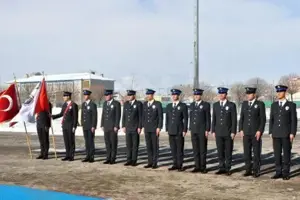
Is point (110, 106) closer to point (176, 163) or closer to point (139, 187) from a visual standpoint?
point (176, 163)

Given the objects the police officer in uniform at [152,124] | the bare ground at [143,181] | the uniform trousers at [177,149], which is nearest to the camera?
the bare ground at [143,181]

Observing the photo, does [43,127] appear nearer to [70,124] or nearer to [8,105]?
[70,124]

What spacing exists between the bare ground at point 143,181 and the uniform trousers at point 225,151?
25 centimetres

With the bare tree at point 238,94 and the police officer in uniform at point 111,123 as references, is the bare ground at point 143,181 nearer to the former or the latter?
the police officer in uniform at point 111,123

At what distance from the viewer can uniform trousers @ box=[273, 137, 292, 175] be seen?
8281 millimetres

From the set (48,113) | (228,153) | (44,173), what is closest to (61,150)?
(48,113)

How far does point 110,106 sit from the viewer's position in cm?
1062

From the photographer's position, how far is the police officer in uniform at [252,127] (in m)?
8.61

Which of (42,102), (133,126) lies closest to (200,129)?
(133,126)

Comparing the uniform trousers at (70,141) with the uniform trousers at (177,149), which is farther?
the uniform trousers at (70,141)

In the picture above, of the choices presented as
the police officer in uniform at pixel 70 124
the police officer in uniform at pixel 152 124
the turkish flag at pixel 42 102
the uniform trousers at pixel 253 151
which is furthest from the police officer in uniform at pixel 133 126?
the uniform trousers at pixel 253 151

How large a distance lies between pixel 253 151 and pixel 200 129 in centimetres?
121

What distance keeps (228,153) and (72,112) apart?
4306mm

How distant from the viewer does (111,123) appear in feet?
34.6
